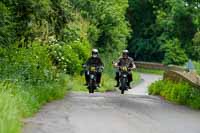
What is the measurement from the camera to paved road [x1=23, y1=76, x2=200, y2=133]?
1253cm

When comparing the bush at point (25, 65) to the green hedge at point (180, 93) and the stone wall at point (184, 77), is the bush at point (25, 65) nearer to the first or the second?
the green hedge at point (180, 93)

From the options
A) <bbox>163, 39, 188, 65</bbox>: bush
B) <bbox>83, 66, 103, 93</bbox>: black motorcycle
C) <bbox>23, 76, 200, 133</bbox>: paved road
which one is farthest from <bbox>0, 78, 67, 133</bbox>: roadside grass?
<bbox>163, 39, 188, 65</bbox>: bush

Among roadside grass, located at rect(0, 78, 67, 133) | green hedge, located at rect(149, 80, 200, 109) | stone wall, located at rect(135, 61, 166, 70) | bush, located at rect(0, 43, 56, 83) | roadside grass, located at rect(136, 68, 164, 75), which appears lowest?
roadside grass, located at rect(136, 68, 164, 75)

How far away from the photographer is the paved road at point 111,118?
12.5 metres

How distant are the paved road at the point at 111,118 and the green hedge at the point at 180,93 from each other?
1.90ft

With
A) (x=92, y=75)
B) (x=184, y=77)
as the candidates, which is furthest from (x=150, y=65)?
(x=184, y=77)

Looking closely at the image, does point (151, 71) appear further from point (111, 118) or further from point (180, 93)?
point (111, 118)

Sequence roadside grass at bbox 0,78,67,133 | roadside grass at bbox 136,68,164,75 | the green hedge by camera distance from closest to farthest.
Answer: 1. roadside grass at bbox 0,78,67,133
2. the green hedge
3. roadside grass at bbox 136,68,164,75

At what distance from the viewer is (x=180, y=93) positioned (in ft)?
67.8

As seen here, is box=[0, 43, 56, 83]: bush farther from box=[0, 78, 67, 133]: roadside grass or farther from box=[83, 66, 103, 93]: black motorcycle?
box=[83, 66, 103, 93]: black motorcycle

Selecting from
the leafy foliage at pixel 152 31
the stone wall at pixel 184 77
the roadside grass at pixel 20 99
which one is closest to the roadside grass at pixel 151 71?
the leafy foliage at pixel 152 31

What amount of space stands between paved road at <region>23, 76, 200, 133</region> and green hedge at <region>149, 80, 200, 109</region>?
0.58 m

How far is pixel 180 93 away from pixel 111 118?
673 centimetres

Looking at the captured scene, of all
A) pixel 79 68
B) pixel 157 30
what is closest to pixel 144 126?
pixel 79 68
